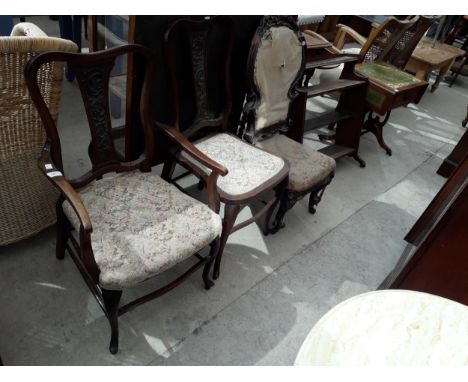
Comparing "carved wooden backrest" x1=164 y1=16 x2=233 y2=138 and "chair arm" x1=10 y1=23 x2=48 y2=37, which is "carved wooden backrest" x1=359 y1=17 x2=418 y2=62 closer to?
"carved wooden backrest" x1=164 y1=16 x2=233 y2=138

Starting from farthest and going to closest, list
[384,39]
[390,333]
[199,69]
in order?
[384,39] < [199,69] < [390,333]

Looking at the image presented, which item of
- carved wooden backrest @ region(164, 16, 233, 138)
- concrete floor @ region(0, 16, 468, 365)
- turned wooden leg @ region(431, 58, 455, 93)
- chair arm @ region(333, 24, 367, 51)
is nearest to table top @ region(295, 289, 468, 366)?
concrete floor @ region(0, 16, 468, 365)

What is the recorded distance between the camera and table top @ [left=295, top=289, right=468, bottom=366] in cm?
93

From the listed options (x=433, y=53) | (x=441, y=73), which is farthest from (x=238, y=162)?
(x=441, y=73)

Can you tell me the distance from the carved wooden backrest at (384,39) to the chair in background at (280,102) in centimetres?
115

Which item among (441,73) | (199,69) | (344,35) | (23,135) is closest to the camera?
(23,135)

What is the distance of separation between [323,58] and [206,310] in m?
1.68

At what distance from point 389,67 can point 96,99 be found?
Answer: 2.48m

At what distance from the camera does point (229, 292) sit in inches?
68.2

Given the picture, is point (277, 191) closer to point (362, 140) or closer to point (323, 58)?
point (323, 58)

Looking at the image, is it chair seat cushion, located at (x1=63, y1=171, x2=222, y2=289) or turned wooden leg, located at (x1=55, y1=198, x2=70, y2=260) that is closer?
chair seat cushion, located at (x1=63, y1=171, x2=222, y2=289)

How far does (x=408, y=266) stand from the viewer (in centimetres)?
165

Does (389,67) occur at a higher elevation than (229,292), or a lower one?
higher

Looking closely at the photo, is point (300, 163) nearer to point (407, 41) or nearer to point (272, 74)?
point (272, 74)
